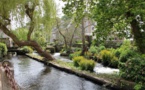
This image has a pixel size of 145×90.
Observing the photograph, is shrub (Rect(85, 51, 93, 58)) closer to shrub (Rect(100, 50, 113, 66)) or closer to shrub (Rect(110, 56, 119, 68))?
shrub (Rect(100, 50, 113, 66))

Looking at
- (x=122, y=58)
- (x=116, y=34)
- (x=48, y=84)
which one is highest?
(x=116, y=34)

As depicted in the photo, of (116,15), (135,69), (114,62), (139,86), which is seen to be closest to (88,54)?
(114,62)

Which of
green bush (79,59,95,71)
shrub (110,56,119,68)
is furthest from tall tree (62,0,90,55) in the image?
shrub (110,56,119,68)

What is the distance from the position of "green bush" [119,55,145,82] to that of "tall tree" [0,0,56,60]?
10248 millimetres

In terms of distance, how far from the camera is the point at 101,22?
962cm

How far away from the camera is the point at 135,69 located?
8.10 metres

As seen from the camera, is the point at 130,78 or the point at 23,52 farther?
the point at 23,52

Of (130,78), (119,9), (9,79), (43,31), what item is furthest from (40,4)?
(9,79)

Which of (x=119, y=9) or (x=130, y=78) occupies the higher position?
(x=119, y=9)

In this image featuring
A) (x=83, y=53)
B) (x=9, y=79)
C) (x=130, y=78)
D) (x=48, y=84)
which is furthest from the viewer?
(x=83, y=53)

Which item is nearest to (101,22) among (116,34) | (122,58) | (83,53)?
(116,34)

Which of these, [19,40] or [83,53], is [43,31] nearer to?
[19,40]

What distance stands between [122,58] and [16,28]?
9967mm

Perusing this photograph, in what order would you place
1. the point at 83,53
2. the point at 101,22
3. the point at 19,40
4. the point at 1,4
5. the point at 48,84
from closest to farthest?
1. the point at 101,22
2. the point at 48,84
3. the point at 1,4
4. the point at 19,40
5. the point at 83,53
